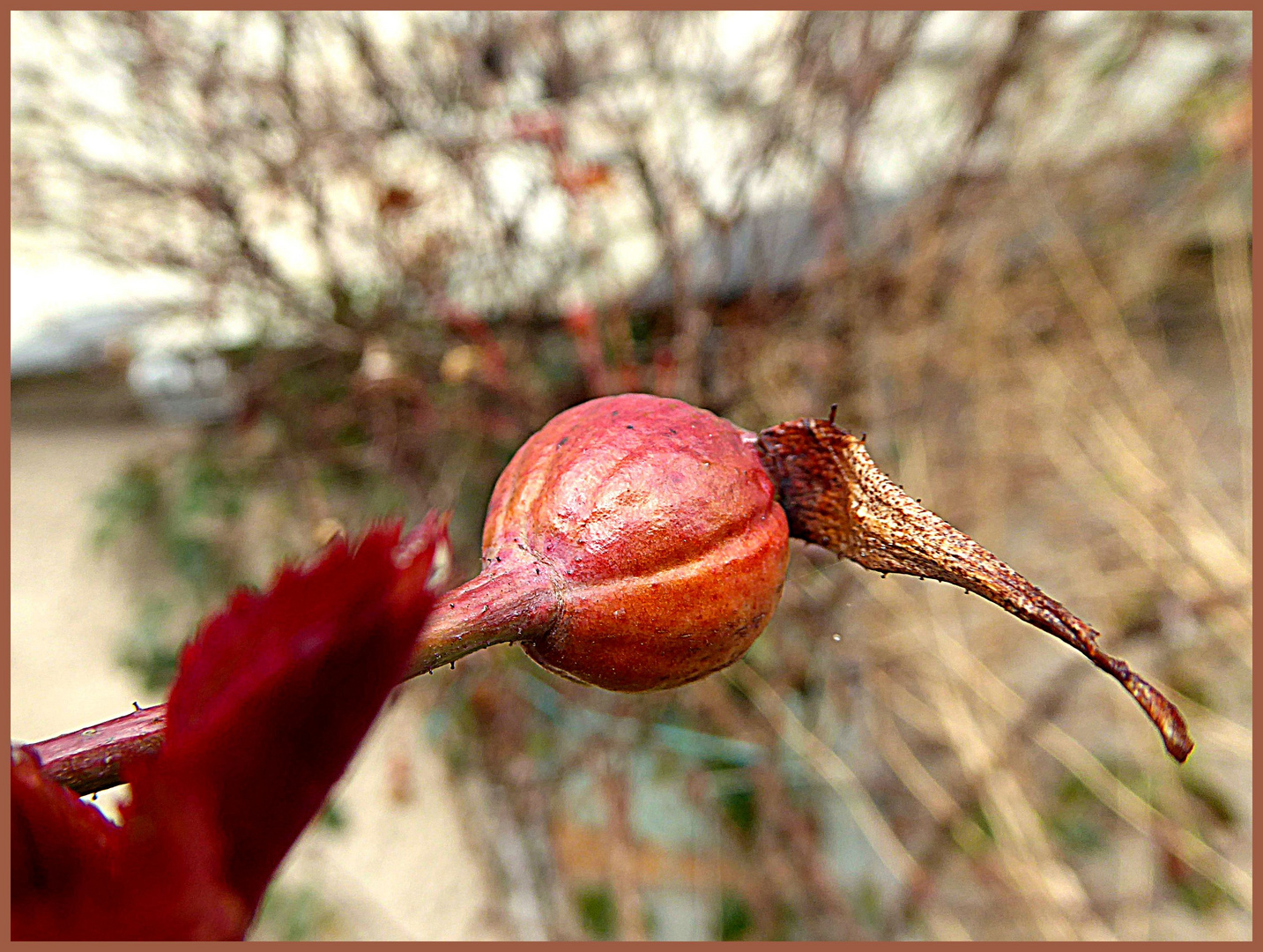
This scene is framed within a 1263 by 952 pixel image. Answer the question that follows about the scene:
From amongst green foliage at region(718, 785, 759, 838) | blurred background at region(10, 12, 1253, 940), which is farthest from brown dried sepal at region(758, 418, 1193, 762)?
green foliage at region(718, 785, 759, 838)

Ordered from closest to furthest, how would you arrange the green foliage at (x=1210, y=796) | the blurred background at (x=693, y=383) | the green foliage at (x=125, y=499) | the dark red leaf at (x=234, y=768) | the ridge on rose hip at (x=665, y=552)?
1. the dark red leaf at (x=234, y=768)
2. the ridge on rose hip at (x=665, y=552)
3. the blurred background at (x=693, y=383)
4. the green foliage at (x=1210, y=796)
5. the green foliage at (x=125, y=499)

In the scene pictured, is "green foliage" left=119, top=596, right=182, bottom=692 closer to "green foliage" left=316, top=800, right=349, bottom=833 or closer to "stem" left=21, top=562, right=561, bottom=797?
"green foliage" left=316, top=800, right=349, bottom=833

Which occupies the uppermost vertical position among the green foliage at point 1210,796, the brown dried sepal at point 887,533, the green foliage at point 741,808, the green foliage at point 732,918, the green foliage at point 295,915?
the brown dried sepal at point 887,533

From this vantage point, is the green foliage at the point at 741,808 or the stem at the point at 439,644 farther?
the green foliage at the point at 741,808

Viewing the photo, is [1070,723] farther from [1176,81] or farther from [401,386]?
[401,386]

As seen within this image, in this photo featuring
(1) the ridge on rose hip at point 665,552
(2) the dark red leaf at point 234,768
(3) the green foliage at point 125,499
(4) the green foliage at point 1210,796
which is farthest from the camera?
(3) the green foliage at point 125,499

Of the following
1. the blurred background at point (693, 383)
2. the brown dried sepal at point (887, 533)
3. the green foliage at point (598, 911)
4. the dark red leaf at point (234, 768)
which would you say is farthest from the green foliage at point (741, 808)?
the dark red leaf at point (234, 768)

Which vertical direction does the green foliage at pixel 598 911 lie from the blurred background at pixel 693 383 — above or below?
below

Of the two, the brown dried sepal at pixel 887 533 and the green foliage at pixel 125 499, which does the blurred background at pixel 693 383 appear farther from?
the brown dried sepal at pixel 887 533
